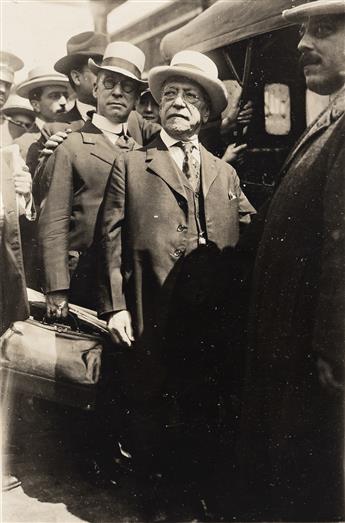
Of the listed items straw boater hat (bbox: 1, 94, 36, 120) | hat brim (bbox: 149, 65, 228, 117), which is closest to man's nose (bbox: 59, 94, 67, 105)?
straw boater hat (bbox: 1, 94, 36, 120)

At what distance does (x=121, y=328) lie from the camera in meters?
2.84

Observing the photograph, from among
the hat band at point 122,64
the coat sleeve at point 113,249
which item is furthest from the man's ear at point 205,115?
the hat band at point 122,64

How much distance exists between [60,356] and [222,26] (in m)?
2.55

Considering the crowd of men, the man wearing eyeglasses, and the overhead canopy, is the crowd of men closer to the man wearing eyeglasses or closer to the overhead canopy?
the man wearing eyeglasses

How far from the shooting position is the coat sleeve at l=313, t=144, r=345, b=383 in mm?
1902

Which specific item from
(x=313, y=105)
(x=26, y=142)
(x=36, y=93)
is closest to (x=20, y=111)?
(x=36, y=93)

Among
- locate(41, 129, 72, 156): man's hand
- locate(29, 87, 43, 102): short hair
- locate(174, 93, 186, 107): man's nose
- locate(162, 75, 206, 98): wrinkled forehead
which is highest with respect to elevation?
locate(29, 87, 43, 102): short hair

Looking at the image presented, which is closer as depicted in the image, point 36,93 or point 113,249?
point 113,249

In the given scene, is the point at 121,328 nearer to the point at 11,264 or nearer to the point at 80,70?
the point at 11,264

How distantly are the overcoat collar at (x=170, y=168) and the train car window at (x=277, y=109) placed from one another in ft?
3.85

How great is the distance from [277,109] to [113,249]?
1883 millimetres

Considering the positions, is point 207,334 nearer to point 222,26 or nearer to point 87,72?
point 222,26

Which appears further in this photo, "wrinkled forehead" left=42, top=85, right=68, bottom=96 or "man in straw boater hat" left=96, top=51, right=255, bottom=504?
"wrinkled forehead" left=42, top=85, right=68, bottom=96

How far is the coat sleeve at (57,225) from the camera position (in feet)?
10.4
